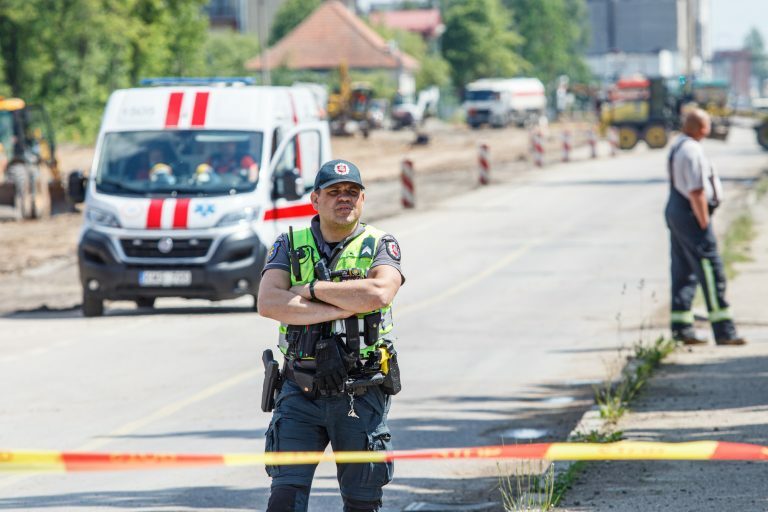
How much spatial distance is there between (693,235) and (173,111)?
664 centimetres

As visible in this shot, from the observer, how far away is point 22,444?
10.1m

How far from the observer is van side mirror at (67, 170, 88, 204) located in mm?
17391

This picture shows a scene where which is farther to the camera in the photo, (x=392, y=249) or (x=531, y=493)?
(x=531, y=493)

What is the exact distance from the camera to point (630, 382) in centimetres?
1128

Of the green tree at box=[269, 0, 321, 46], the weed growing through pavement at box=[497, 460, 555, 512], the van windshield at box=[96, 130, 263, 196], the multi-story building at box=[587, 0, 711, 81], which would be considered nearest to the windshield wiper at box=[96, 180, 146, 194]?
the van windshield at box=[96, 130, 263, 196]

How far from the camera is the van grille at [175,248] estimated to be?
16719mm

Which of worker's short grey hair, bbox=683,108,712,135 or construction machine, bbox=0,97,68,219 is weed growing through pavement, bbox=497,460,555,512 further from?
construction machine, bbox=0,97,68,219

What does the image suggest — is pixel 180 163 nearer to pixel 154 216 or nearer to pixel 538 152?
pixel 154 216

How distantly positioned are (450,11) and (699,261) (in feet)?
406

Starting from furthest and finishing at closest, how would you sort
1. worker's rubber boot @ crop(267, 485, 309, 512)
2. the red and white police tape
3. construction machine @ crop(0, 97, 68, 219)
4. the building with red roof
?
the building with red roof → construction machine @ crop(0, 97, 68, 219) → worker's rubber boot @ crop(267, 485, 309, 512) → the red and white police tape

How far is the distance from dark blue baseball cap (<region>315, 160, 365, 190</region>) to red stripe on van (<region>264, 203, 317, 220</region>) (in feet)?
36.0

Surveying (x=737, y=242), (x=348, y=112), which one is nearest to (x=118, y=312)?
(x=737, y=242)

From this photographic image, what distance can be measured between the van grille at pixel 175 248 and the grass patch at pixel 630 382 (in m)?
5.23

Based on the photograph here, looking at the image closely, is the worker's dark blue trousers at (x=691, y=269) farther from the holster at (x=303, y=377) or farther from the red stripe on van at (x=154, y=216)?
the holster at (x=303, y=377)
